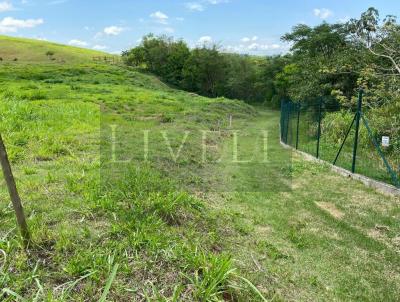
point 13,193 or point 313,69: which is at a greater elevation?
point 313,69

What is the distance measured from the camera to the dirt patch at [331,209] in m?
5.70

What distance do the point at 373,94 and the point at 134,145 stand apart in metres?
7.26

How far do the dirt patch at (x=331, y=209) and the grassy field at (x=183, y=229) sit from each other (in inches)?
0.7

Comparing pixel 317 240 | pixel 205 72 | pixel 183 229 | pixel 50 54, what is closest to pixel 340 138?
pixel 317 240

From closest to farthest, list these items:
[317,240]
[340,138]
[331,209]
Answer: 1. [317,240]
2. [331,209]
3. [340,138]

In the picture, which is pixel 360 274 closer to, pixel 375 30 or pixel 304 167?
pixel 304 167

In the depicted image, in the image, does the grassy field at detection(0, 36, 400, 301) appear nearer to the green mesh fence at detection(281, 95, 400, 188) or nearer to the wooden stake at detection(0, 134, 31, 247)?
the wooden stake at detection(0, 134, 31, 247)

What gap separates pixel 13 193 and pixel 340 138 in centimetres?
1013

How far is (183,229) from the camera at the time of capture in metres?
4.34

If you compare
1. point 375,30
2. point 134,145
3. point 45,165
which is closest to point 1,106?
point 134,145

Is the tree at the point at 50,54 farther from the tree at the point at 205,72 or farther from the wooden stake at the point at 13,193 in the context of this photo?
the wooden stake at the point at 13,193

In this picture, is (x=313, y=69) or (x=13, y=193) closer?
(x=13, y=193)

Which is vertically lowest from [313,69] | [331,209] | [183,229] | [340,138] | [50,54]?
[331,209]

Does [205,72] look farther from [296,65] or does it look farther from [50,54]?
[50,54]
